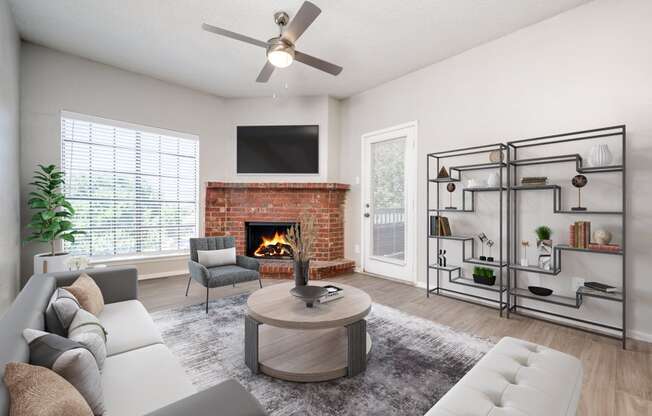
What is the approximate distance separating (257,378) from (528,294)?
2.71 meters

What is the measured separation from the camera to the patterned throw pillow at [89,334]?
127 centimetres

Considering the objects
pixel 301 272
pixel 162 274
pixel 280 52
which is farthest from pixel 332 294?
pixel 162 274

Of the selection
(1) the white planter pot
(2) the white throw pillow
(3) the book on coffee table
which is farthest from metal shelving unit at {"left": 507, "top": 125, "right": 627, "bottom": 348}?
(1) the white planter pot

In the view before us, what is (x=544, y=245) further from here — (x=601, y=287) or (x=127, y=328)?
(x=127, y=328)

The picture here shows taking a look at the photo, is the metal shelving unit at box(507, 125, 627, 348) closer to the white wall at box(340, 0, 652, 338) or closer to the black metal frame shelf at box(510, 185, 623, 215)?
the black metal frame shelf at box(510, 185, 623, 215)

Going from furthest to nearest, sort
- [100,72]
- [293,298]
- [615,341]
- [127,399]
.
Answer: [100,72]
[615,341]
[293,298]
[127,399]

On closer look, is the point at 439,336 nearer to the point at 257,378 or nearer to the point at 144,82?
the point at 257,378

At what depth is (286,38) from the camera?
2539 millimetres

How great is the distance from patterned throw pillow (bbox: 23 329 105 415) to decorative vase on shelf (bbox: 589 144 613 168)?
3.58m

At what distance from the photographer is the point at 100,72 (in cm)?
401

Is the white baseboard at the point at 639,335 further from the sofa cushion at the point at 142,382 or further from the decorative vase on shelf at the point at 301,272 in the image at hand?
the sofa cushion at the point at 142,382

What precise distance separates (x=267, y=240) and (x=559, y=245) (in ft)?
13.0

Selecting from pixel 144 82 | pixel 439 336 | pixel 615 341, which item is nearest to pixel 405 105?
pixel 439 336

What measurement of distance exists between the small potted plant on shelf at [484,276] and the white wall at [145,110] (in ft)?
8.98
